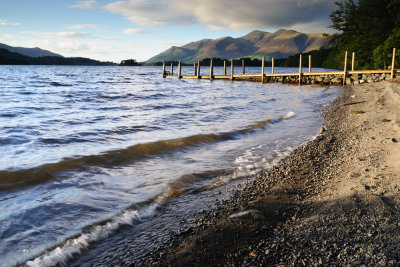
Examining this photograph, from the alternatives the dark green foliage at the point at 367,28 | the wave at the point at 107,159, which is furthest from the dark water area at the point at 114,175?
the dark green foliage at the point at 367,28

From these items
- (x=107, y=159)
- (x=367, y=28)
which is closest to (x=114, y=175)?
(x=107, y=159)

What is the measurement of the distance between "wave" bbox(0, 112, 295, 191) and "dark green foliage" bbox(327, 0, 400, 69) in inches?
1144

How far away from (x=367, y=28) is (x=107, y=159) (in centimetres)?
3737

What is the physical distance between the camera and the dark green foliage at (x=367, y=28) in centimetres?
3155

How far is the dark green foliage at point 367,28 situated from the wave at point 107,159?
2907cm

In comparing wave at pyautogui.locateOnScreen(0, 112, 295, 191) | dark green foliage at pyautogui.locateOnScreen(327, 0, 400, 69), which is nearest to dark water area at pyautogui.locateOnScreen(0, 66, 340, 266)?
wave at pyautogui.locateOnScreen(0, 112, 295, 191)

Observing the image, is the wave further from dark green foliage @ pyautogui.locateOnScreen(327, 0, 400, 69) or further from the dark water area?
dark green foliage @ pyautogui.locateOnScreen(327, 0, 400, 69)

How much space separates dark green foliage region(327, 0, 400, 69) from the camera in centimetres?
3155

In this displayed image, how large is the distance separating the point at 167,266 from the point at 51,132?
8892 mm

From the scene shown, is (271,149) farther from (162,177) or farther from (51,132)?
(51,132)

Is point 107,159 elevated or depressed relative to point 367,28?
depressed

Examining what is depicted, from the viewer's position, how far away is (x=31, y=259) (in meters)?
3.31

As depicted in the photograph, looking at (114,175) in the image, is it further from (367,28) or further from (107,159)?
(367,28)

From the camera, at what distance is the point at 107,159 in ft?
23.9
